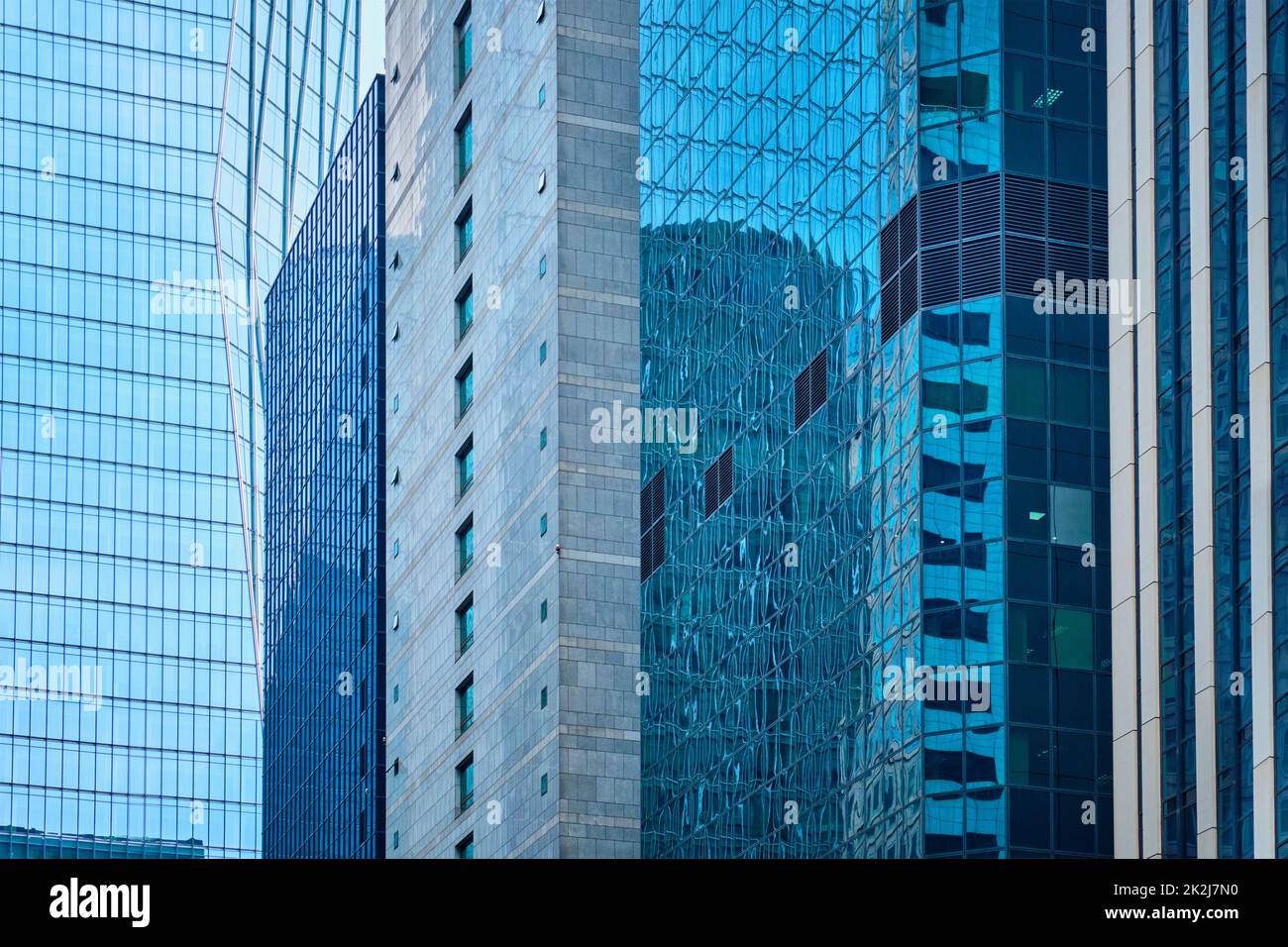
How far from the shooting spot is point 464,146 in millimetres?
134375

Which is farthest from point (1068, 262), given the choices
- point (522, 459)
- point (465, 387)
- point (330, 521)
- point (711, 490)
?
point (330, 521)

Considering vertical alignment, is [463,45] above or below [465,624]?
above

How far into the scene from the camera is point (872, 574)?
3748 inches

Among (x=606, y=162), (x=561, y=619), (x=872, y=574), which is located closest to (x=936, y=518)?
(x=872, y=574)

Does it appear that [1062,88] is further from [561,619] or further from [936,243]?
[561,619]

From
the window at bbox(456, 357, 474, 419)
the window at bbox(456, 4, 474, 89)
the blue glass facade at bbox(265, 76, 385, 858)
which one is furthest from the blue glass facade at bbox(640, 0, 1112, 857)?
the blue glass facade at bbox(265, 76, 385, 858)

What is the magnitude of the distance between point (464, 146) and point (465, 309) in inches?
377

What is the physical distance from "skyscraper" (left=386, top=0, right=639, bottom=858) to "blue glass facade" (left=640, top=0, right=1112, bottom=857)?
4528 millimetres

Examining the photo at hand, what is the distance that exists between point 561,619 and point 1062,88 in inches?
1328

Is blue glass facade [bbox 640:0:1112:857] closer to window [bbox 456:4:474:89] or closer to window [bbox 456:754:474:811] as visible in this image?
window [bbox 456:754:474:811]

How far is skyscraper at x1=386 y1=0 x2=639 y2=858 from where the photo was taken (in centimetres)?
11281

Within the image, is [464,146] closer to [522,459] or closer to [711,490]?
[522,459]

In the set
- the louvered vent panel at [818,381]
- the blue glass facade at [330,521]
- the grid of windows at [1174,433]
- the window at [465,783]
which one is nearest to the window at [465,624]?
the window at [465,783]

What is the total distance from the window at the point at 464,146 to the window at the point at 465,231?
2404 mm
